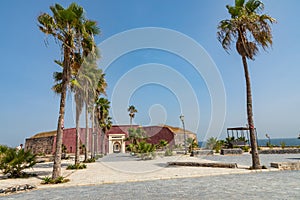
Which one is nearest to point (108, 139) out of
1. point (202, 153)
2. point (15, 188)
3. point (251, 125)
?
point (202, 153)

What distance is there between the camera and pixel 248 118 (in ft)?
36.5

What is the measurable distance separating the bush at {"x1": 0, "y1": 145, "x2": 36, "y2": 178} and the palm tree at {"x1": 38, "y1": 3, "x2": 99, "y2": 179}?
2876mm

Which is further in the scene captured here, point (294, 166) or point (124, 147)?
point (124, 147)

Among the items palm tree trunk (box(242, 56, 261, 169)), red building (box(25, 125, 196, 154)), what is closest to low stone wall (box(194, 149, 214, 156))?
palm tree trunk (box(242, 56, 261, 169))

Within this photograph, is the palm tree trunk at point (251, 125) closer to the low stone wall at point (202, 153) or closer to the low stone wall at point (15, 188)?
the low stone wall at point (15, 188)

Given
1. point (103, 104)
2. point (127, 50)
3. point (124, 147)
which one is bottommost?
point (124, 147)

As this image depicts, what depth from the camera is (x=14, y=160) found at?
408 inches

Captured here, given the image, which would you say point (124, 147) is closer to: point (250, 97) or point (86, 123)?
point (86, 123)

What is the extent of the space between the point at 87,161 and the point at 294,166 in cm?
1604

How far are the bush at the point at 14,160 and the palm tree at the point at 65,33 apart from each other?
288 cm

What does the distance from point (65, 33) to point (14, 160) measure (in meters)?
6.76

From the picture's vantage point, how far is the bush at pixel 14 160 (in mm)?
10328

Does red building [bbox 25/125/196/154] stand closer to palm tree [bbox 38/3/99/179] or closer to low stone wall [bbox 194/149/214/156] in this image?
low stone wall [bbox 194/149/214/156]

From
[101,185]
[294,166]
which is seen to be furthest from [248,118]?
[101,185]
